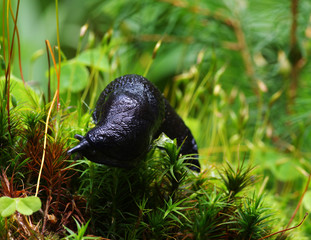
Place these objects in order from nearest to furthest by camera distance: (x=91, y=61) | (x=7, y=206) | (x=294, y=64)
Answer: (x=7, y=206)
(x=91, y=61)
(x=294, y=64)

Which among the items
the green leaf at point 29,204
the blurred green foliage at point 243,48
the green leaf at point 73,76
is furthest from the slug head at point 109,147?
the blurred green foliage at point 243,48

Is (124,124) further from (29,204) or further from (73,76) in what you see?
(73,76)

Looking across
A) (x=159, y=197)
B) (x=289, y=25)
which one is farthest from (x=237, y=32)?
(x=159, y=197)

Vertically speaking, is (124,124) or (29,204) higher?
(124,124)

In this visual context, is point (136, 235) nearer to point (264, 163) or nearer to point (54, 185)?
point (54, 185)

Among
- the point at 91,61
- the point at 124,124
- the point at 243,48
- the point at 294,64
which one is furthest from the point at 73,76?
the point at 294,64

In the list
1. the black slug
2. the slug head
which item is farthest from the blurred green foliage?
the slug head

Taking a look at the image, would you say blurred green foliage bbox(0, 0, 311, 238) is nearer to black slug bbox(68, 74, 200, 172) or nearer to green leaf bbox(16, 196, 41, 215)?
black slug bbox(68, 74, 200, 172)

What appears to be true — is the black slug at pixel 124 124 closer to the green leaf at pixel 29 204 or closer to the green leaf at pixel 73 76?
the green leaf at pixel 29 204
